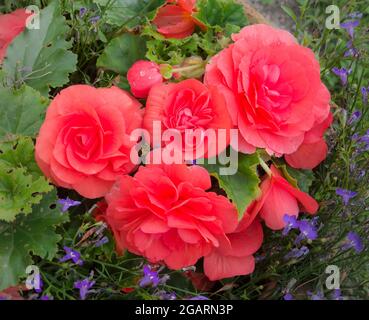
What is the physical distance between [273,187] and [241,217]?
0.10 m

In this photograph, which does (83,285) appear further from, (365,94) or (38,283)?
(365,94)

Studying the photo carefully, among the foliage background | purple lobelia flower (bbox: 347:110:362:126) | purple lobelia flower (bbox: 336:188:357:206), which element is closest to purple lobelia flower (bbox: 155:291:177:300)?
the foliage background

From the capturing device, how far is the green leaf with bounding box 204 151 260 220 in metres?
1.04

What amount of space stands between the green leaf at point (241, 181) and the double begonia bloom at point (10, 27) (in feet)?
1.50

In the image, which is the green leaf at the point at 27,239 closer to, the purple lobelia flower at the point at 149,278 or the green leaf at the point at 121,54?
the purple lobelia flower at the point at 149,278

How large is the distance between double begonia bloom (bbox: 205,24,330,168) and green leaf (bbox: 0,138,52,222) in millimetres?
317

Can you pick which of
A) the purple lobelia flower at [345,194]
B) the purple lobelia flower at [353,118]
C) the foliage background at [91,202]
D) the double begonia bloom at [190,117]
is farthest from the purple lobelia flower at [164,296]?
the purple lobelia flower at [353,118]

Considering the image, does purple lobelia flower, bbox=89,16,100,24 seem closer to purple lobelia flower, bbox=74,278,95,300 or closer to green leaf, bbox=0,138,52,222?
green leaf, bbox=0,138,52,222

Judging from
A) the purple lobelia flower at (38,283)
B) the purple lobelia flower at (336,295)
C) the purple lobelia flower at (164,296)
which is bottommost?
the purple lobelia flower at (336,295)

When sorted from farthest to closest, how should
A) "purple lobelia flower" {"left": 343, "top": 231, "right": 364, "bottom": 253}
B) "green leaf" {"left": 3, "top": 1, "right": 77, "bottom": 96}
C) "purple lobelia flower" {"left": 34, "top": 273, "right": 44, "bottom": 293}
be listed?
"green leaf" {"left": 3, "top": 1, "right": 77, "bottom": 96} < "purple lobelia flower" {"left": 343, "top": 231, "right": 364, "bottom": 253} < "purple lobelia flower" {"left": 34, "top": 273, "right": 44, "bottom": 293}

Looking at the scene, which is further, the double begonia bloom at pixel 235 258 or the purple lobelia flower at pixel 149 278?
the double begonia bloom at pixel 235 258

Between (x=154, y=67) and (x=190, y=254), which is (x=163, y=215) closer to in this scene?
(x=190, y=254)

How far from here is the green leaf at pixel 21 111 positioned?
1.07 meters

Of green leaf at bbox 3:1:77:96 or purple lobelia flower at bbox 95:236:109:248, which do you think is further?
green leaf at bbox 3:1:77:96
